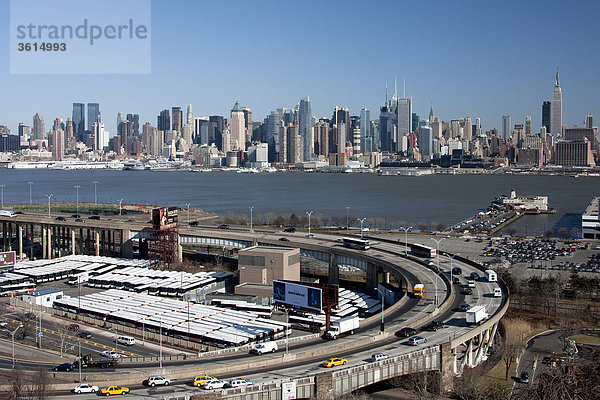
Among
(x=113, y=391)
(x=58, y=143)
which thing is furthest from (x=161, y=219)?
(x=58, y=143)

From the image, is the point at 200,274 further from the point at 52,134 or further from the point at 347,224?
the point at 52,134

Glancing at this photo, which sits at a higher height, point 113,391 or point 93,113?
point 93,113

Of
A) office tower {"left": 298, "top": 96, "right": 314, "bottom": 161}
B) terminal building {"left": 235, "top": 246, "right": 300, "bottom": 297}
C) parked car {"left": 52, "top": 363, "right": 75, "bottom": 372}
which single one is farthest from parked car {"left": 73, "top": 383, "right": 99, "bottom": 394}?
office tower {"left": 298, "top": 96, "right": 314, "bottom": 161}

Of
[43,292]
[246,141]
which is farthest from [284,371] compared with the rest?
[246,141]

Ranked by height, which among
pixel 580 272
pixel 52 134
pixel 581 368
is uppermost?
pixel 52 134

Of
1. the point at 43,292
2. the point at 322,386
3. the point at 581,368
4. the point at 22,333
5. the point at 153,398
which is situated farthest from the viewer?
the point at 43,292

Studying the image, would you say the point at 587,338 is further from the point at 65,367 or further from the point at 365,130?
the point at 365,130

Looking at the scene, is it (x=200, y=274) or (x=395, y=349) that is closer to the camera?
(x=395, y=349)
